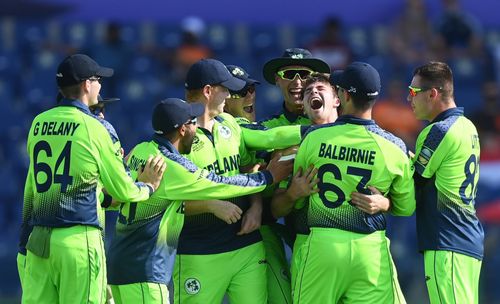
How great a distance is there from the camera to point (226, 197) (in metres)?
7.34

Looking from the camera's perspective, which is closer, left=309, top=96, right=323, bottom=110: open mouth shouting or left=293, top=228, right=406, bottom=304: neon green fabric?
left=293, top=228, right=406, bottom=304: neon green fabric

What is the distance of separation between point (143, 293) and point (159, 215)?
20.8 inches

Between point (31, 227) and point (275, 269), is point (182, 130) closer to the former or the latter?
point (31, 227)

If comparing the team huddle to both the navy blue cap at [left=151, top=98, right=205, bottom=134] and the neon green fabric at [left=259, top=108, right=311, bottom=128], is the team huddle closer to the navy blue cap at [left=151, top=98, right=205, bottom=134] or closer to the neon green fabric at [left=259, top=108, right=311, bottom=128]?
the navy blue cap at [left=151, top=98, right=205, bottom=134]

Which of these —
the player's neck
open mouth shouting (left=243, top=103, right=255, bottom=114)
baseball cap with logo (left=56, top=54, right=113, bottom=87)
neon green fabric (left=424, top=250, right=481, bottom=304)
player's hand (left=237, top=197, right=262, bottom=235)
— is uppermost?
baseball cap with logo (left=56, top=54, right=113, bottom=87)

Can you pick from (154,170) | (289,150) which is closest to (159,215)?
(154,170)

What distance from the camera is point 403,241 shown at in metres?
13.8

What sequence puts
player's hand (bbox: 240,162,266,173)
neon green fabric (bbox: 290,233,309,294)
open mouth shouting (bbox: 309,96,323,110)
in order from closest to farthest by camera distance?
neon green fabric (bbox: 290,233,309,294)
open mouth shouting (bbox: 309,96,323,110)
player's hand (bbox: 240,162,266,173)

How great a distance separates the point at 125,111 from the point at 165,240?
791cm

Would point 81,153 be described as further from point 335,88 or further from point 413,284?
point 413,284

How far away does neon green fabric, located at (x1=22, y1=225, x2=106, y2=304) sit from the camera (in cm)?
698

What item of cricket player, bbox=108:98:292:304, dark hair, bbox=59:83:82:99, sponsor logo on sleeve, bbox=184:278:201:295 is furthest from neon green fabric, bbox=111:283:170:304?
dark hair, bbox=59:83:82:99

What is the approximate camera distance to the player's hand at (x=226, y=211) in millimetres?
7508

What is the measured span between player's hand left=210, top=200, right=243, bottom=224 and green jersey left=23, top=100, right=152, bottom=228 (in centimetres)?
62
